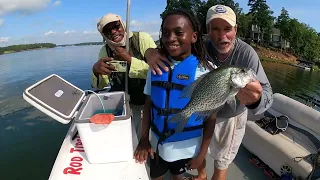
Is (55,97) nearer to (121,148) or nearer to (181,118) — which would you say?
(121,148)

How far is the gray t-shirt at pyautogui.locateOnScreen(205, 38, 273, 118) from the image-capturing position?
84.0 inches

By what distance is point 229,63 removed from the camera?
243 cm

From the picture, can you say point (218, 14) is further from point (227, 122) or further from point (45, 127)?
point (45, 127)

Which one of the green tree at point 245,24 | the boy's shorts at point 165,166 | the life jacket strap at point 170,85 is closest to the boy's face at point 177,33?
the life jacket strap at point 170,85

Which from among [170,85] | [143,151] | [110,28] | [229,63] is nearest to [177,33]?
[170,85]

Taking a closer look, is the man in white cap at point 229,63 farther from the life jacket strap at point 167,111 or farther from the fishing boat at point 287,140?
the fishing boat at point 287,140

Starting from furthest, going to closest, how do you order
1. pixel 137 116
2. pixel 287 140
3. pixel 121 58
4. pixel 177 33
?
pixel 287 140
pixel 137 116
pixel 121 58
pixel 177 33

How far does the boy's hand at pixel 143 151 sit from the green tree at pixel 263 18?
216ft

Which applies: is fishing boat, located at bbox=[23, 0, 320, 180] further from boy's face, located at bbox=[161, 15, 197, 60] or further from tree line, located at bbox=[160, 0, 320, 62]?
tree line, located at bbox=[160, 0, 320, 62]

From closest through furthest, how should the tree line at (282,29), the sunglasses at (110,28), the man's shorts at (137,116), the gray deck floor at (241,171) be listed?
the sunglasses at (110,28), the man's shorts at (137,116), the gray deck floor at (241,171), the tree line at (282,29)

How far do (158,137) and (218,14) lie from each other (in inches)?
55.1

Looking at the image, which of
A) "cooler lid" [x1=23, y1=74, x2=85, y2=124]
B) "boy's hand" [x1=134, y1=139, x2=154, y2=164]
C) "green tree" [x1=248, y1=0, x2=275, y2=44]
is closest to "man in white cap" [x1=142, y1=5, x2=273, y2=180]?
"boy's hand" [x1=134, y1=139, x2=154, y2=164]

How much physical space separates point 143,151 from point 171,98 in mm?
661

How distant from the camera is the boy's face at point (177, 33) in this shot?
2.07m
